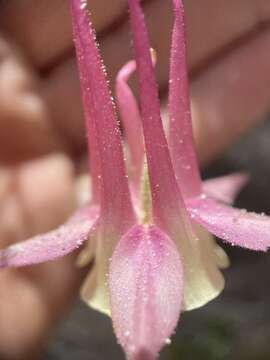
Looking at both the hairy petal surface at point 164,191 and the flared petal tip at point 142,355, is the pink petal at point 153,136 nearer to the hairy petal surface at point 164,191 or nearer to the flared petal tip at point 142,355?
the hairy petal surface at point 164,191

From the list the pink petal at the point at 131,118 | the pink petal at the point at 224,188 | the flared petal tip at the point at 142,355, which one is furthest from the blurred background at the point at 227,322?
the flared petal tip at the point at 142,355

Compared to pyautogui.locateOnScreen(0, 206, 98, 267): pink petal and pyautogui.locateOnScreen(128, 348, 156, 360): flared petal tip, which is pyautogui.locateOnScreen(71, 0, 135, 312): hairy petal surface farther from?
pyautogui.locateOnScreen(128, 348, 156, 360): flared petal tip

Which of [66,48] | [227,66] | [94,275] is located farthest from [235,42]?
[94,275]

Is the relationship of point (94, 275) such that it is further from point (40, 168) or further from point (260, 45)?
point (260, 45)

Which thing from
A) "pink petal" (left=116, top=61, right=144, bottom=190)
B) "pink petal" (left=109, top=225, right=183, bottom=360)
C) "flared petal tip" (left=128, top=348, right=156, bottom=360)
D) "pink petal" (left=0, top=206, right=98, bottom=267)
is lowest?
"flared petal tip" (left=128, top=348, right=156, bottom=360)

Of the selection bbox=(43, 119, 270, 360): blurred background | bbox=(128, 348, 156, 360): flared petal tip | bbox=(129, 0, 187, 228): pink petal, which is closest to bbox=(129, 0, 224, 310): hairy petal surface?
bbox=(129, 0, 187, 228): pink petal
